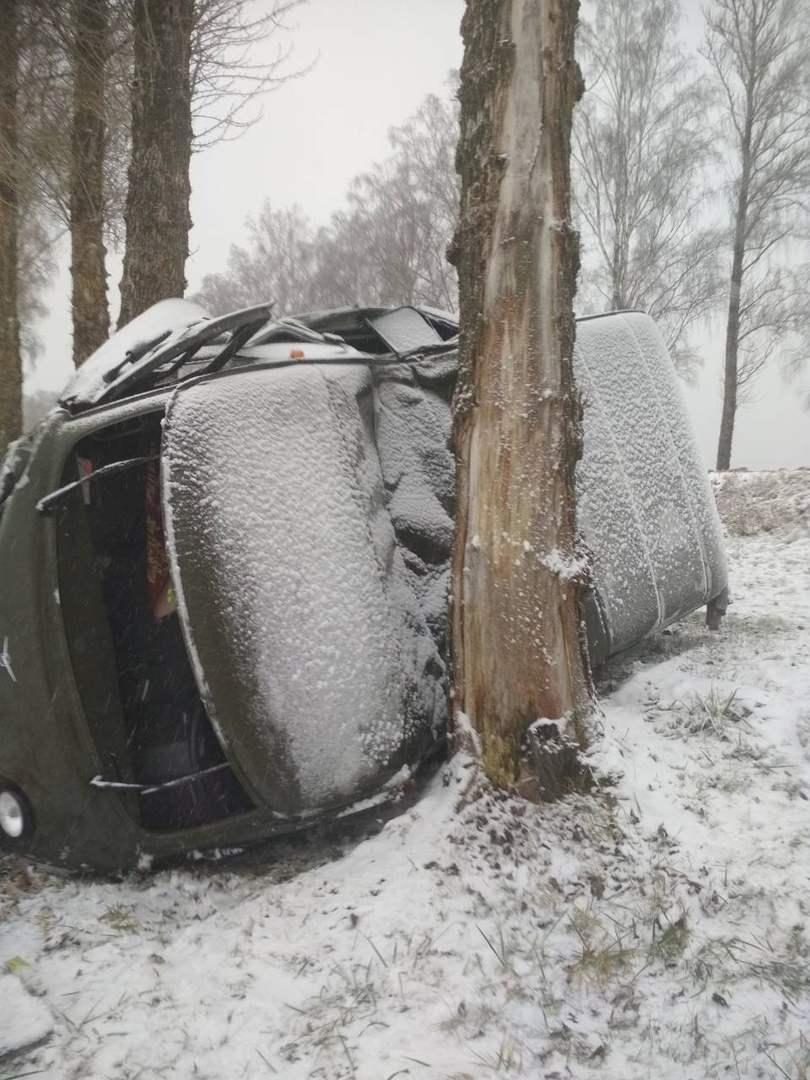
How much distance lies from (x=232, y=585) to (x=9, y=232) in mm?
7424

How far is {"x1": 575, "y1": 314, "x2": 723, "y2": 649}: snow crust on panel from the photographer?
11.3 feet

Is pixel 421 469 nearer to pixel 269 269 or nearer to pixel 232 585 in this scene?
pixel 232 585

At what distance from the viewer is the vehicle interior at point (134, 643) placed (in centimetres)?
280

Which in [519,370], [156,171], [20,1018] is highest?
[156,171]

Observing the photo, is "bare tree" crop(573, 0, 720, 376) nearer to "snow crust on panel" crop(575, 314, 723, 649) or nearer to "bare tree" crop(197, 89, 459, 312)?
"bare tree" crop(197, 89, 459, 312)

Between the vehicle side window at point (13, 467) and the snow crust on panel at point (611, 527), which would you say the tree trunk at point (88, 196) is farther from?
the snow crust on panel at point (611, 527)

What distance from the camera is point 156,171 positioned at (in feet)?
19.1

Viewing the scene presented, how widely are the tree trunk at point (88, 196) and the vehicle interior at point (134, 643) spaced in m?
4.71

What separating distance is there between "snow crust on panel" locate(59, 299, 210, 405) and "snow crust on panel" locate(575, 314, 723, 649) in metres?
1.83

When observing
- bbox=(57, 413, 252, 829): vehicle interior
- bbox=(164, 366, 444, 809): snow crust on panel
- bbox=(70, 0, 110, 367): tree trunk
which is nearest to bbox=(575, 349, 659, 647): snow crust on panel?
bbox=(164, 366, 444, 809): snow crust on panel

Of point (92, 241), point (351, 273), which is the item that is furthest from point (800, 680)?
point (351, 273)

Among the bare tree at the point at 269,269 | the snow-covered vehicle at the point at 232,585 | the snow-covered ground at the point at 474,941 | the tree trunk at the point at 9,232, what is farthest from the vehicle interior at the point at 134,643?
the bare tree at the point at 269,269

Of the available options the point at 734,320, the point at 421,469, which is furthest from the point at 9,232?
the point at 734,320

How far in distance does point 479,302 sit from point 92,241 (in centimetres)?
647
